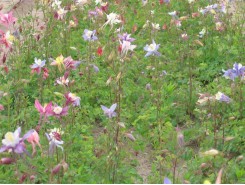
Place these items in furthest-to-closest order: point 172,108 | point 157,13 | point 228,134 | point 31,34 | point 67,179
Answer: point 157,13
point 31,34
point 172,108
point 228,134
point 67,179

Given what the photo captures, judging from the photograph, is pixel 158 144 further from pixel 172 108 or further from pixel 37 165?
pixel 37 165

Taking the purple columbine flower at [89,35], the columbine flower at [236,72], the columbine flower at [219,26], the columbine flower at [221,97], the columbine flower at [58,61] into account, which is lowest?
the columbine flower at [221,97]

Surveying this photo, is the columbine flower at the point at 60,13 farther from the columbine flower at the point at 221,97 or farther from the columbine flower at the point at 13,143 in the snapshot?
the columbine flower at the point at 13,143

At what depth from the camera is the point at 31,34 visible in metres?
5.55

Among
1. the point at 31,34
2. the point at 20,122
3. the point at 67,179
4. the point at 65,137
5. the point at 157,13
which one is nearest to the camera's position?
the point at 67,179

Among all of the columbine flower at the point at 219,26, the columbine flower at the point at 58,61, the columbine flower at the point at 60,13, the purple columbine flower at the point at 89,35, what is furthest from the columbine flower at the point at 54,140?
the columbine flower at the point at 219,26

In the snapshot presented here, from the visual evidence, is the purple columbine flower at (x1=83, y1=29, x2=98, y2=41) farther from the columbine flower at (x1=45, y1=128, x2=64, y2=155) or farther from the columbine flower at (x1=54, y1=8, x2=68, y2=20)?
the columbine flower at (x1=45, y1=128, x2=64, y2=155)

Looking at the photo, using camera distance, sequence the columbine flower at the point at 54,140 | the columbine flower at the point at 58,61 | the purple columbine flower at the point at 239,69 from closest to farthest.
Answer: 1. the columbine flower at the point at 54,140
2. the purple columbine flower at the point at 239,69
3. the columbine flower at the point at 58,61

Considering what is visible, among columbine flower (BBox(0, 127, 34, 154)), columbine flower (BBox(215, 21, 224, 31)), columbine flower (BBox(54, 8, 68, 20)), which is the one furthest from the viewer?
columbine flower (BBox(215, 21, 224, 31))

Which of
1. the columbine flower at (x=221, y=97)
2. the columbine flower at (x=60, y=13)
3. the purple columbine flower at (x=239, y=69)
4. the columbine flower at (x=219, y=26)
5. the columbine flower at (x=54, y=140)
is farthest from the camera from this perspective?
the columbine flower at (x=219, y=26)

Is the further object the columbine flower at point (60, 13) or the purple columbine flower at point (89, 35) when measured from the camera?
the columbine flower at point (60, 13)

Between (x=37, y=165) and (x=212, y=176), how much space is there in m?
1.01

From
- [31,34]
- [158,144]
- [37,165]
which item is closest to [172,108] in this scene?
[158,144]

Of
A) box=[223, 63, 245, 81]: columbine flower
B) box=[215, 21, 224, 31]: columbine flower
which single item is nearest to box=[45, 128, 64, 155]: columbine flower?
box=[223, 63, 245, 81]: columbine flower
